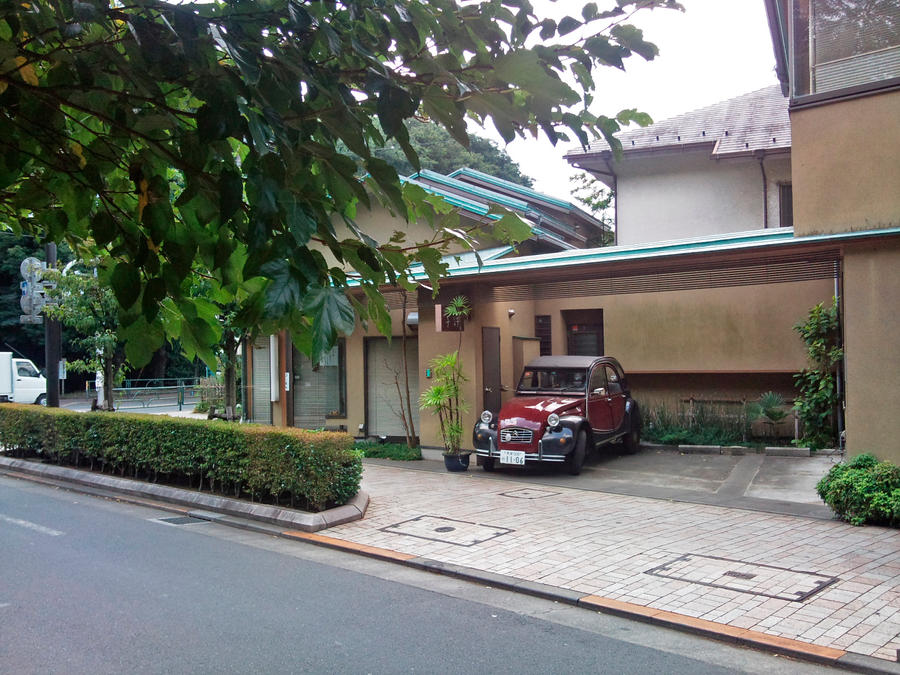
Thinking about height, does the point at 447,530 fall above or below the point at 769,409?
below

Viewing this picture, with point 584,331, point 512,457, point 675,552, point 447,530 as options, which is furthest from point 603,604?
point 584,331

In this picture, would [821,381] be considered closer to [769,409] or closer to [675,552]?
[769,409]

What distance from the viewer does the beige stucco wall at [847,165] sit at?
8.55 m

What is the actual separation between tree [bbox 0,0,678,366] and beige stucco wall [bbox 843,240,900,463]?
7096mm

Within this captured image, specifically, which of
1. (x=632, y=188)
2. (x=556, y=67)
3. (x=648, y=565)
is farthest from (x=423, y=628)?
(x=632, y=188)

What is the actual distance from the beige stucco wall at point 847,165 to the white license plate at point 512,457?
5.16 meters

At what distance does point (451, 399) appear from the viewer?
43.8ft

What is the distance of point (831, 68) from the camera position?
902cm

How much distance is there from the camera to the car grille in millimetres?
11727

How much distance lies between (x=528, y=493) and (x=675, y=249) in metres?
4.20

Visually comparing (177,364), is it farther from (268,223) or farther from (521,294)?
(268,223)

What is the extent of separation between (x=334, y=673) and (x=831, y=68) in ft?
29.0

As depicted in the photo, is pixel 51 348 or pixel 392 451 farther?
pixel 51 348

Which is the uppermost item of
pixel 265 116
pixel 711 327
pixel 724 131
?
pixel 724 131
